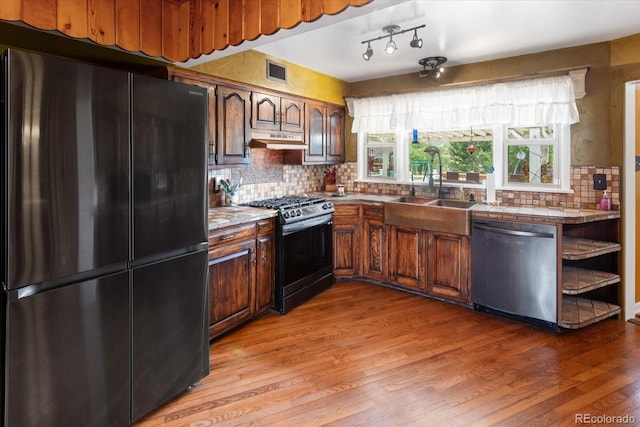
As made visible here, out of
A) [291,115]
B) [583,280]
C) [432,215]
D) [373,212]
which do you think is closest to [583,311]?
[583,280]

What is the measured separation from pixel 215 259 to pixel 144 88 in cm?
130

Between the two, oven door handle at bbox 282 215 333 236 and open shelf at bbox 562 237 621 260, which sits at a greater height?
oven door handle at bbox 282 215 333 236

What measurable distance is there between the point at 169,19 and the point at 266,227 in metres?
1.64

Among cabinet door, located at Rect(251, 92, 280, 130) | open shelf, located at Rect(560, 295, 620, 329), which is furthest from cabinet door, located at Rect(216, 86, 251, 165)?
open shelf, located at Rect(560, 295, 620, 329)

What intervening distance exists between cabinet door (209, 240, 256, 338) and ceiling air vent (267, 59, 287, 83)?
1.67 meters

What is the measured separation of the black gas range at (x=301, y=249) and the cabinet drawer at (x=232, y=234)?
1.05 feet

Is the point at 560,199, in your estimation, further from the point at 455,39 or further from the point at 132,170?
the point at 132,170

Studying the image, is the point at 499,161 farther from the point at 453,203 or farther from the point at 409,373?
→ the point at 409,373

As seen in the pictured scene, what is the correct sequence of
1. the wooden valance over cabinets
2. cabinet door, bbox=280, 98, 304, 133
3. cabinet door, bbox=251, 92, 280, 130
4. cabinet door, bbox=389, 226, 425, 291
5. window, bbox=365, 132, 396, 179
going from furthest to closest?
window, bbox=365, 132, 396, 179 < cabinet door, bbox=280, 98, 304, 133 < cabinet door, bbox=389, 226, 425, 291 < cabinet door, bbox=251, 92, 280, 130 < the wooden valance over cabinets

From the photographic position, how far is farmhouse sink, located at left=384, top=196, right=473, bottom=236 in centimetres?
356

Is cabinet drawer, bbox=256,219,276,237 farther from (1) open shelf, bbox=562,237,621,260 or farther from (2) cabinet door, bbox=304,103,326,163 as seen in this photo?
(1) open shelf, bbox=562,237,621,260

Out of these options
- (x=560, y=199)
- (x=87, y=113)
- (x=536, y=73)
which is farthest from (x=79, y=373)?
(x=536, y=73)

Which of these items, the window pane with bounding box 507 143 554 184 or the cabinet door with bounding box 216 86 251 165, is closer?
the cabinet door with bounding box 216 86 251 165

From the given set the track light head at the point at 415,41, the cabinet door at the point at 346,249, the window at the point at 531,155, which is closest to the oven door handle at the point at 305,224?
the cabinet door at the point at 346,249
